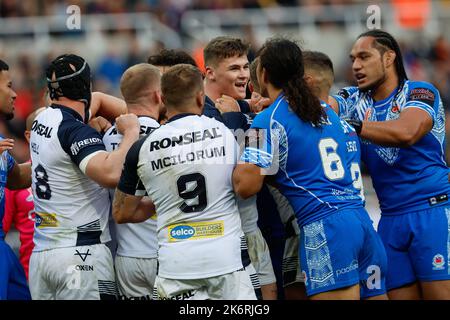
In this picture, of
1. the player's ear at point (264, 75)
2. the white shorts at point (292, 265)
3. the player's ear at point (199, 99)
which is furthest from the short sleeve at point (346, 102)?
the player's ear at point (199, 99)

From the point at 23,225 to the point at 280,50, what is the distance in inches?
149

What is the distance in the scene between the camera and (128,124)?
7.29 m

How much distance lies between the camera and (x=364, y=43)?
26.6 ft

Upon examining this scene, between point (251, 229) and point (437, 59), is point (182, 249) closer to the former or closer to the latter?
point (251, 229)

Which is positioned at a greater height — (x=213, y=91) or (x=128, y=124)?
(x=213, y=91)

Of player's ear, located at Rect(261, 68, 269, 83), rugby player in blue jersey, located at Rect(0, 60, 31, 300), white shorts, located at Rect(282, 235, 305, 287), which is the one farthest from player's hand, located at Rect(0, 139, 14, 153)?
white shorts, located at Rect(282, 235, 305, 287)

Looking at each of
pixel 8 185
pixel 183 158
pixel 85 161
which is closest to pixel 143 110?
pixel 85 161

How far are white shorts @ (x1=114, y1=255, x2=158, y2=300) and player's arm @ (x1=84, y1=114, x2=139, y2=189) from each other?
0.96m

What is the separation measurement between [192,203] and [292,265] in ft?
4.82

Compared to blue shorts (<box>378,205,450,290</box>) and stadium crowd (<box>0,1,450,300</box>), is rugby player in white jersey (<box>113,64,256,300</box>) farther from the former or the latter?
blue shorts (<box>378,205,450,290</box>)

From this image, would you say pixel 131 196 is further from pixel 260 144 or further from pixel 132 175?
pixel 260 144

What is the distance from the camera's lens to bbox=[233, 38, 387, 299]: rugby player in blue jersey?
267 inches

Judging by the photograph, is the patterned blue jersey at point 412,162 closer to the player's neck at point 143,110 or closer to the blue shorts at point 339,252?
the blue shorts at point 339,252

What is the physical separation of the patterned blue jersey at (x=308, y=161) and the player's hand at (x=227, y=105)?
752 mm
